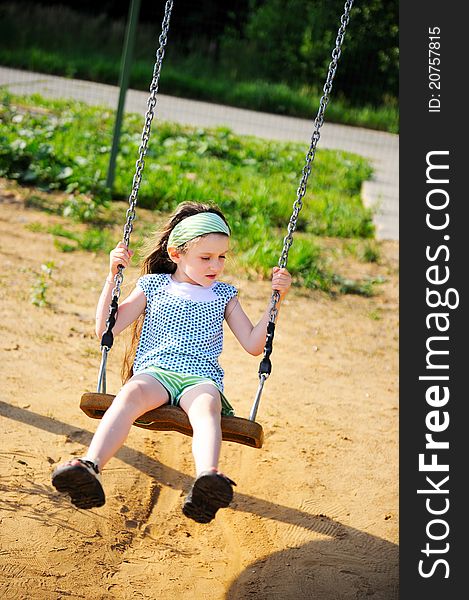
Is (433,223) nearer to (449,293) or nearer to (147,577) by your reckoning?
(449,293)

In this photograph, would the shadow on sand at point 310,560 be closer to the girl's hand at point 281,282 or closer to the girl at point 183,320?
the girl at point 183,320

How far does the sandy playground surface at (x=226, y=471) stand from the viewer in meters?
3.73

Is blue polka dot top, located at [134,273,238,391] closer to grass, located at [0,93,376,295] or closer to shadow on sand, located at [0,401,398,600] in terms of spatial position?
shadow on sand, located at [0,401,398,600]

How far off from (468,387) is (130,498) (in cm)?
160

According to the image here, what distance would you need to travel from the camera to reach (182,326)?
3785mm

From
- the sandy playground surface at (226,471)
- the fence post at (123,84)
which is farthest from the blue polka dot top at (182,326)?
the fence post at (123,84)

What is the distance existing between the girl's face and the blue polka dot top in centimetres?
7

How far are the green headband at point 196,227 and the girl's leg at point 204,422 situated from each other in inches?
24.2

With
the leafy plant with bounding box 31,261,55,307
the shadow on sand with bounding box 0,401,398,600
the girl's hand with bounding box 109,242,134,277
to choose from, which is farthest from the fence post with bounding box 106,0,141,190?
the girl's hand with bounding box 109,242,134,277

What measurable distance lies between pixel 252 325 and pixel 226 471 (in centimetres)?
107

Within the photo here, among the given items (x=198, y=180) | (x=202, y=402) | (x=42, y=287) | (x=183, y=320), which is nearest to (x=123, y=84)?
Result: (x=198, y=180)

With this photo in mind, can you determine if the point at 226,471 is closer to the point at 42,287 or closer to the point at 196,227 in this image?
the point at 196,227

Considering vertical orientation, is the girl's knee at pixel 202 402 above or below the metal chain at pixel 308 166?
below

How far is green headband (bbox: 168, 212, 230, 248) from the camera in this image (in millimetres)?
3760
